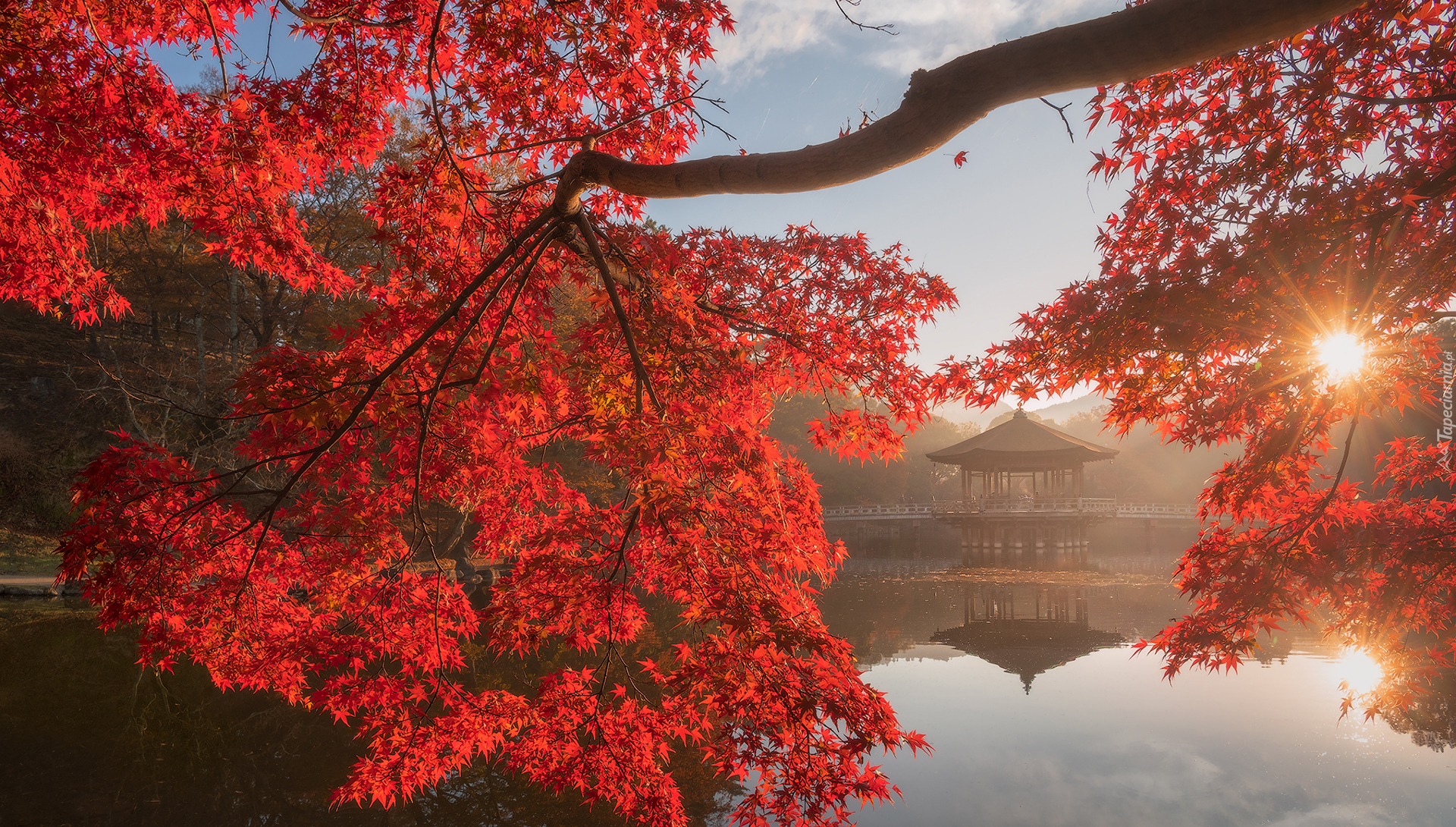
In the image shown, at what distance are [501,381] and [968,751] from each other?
4.50 m

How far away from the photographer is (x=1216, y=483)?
3.36 m

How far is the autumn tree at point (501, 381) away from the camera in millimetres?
2084

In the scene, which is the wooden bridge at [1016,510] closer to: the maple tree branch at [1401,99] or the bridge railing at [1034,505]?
the bridge railing at [1034,505]

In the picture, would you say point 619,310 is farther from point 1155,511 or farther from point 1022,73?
point 1155,511

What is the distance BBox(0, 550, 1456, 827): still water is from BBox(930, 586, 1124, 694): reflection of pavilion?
9 centimetres

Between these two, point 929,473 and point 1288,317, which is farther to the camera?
point 929,473

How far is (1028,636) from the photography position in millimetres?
8664

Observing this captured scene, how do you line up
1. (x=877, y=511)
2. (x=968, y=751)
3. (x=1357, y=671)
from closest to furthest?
(x=968, y=751)
(x=1357, y=671)
(x=877, y=511)

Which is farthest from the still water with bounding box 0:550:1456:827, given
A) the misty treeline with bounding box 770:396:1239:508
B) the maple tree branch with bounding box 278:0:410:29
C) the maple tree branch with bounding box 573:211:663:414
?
the misty treeline with bounding box 770:396:1239:508

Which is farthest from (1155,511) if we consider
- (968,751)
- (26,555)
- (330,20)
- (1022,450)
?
(26,555)

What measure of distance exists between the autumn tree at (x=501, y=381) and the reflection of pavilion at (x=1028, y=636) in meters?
5.31

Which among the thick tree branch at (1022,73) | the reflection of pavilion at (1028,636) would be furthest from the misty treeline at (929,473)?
the thick tree branch at (1022,73)

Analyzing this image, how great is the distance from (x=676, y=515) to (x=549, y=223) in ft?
3.79

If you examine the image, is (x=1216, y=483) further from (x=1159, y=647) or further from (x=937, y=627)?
(x=937, y=627)
